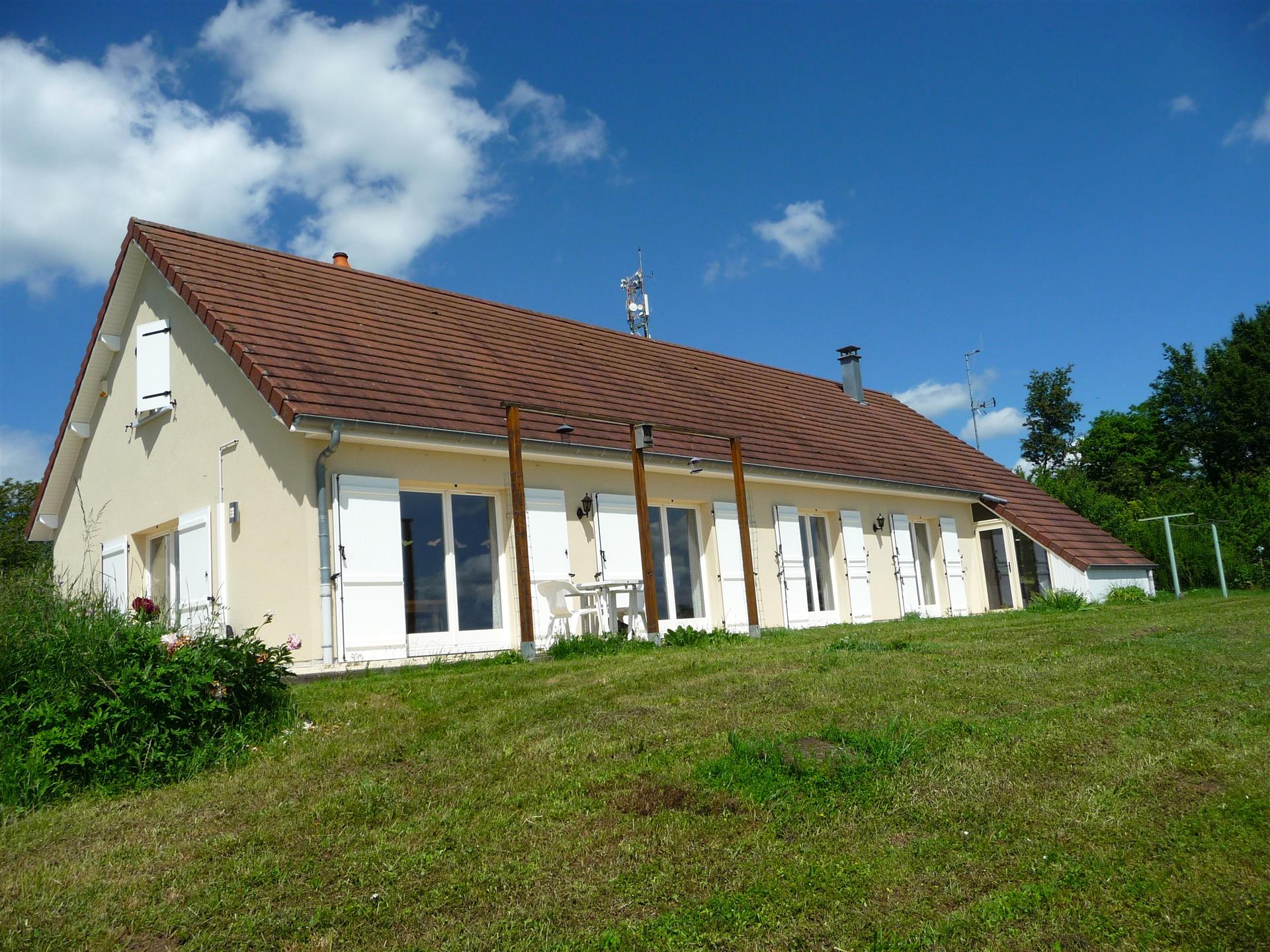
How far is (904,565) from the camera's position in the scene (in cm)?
1722

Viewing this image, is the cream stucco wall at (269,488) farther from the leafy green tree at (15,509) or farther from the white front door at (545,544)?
the leafy green tree at (15,509)

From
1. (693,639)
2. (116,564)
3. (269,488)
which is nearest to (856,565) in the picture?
(693,639)

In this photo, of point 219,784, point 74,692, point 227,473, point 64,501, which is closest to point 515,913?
point 219,784

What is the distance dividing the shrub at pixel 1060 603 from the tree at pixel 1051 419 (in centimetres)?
3134

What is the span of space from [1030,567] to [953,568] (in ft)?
8.43

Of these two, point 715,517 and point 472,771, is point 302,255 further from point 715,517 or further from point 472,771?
point 472,771

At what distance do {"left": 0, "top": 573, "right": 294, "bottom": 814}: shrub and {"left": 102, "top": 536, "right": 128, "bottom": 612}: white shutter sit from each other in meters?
7.35

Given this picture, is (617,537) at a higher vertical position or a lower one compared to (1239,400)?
lower

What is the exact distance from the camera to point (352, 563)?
10.2 meters

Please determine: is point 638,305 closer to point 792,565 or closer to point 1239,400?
point 792,565

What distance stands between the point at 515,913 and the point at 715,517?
10822 millimetres

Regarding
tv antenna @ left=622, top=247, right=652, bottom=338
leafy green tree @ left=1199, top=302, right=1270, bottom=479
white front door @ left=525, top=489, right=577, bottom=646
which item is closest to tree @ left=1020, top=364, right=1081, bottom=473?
leafy green tree @ left=1199, top=302, right=1270, bottom=479

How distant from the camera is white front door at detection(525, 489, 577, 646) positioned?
11625 millimetres

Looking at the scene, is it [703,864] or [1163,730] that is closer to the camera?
[703,864]
